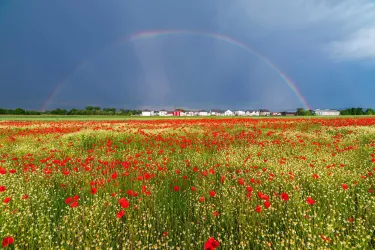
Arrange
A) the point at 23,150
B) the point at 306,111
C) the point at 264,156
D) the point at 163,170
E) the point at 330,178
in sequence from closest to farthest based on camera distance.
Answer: the point at 330,178
the point at 163,170
the point at 264,156
the point at 23,150
the point at 306,111

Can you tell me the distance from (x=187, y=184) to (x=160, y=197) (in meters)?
0.88

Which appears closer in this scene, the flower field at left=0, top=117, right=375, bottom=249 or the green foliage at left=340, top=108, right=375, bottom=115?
the flower field at left=0, top=117, right=375, bottom=249

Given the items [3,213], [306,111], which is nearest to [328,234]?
[3,213]

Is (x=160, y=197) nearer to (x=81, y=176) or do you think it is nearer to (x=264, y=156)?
(x=81, y=176)

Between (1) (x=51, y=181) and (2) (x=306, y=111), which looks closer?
(1) (x=51, y=181)

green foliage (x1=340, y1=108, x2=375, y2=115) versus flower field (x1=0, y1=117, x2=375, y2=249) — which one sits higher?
green foliage (x1=340, y1=108, x2=375, y2=115)

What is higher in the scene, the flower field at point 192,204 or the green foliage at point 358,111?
the green foliage at point 358,111

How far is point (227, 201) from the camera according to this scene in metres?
3.79

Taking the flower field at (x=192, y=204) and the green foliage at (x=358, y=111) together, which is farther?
the green foliage at (x=358, y=111)

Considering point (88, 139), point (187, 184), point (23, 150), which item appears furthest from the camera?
point (88, 139)

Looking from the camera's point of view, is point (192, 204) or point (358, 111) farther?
point (358, 111)

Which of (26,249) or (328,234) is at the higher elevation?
(328,234)

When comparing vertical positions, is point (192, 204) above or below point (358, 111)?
below

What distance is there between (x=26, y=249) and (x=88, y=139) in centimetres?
917
